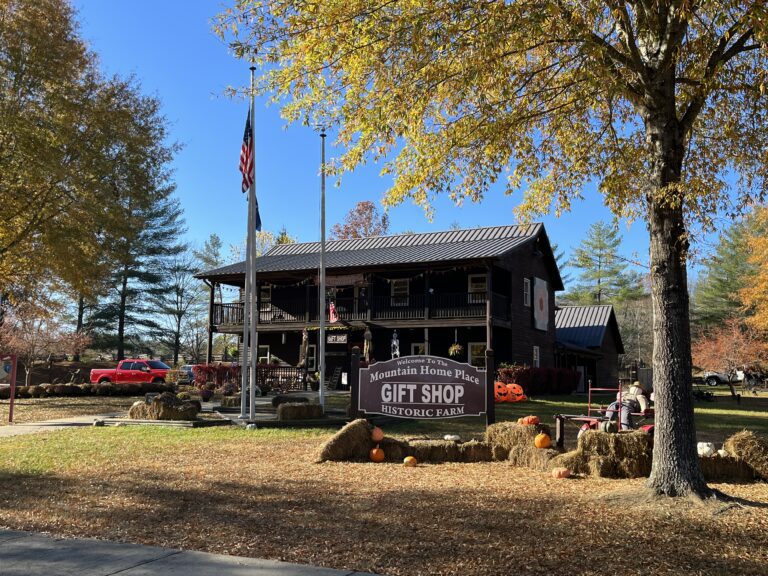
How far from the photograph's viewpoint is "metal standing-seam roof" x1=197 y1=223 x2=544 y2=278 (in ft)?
95.5

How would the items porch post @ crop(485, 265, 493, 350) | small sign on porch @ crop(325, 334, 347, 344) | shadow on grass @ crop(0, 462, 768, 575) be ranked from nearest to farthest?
shadow on grass @ crop(0, 462, 768, 575)
porch post @ crop(485, 265, 493, 350)
small sign on porch @ crop(325, 334, 347, 344)

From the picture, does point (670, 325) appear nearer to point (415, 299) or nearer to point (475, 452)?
point (475, 452)

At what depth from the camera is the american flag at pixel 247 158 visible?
1531 centimetres

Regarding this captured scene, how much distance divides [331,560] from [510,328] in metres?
25.2

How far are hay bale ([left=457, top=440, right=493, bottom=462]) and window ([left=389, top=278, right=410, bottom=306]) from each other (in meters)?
20.7

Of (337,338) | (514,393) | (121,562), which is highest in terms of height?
(337,338)

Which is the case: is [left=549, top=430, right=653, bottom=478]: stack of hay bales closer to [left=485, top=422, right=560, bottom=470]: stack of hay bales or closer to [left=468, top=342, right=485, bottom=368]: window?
[left=485, top=422, right=560, bottom=470]: stack of hay bales

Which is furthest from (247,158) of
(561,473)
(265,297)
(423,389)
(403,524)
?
(265,297)

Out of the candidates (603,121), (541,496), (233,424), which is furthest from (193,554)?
(233,424)

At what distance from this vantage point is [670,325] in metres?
7.06

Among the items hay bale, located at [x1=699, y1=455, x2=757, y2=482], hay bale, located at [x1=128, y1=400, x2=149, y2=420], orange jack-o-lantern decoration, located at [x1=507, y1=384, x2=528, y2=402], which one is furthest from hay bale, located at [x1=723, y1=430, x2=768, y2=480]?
orange jack-o-lantern decoration, located at [x1=507, y1=384, x2=528, y2=402]

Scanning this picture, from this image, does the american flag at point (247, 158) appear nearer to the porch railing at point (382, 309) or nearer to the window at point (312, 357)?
the porch railing at point (382, 309)

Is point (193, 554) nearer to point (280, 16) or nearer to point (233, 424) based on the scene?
point (280, 16)

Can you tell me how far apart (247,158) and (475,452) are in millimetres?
8691
